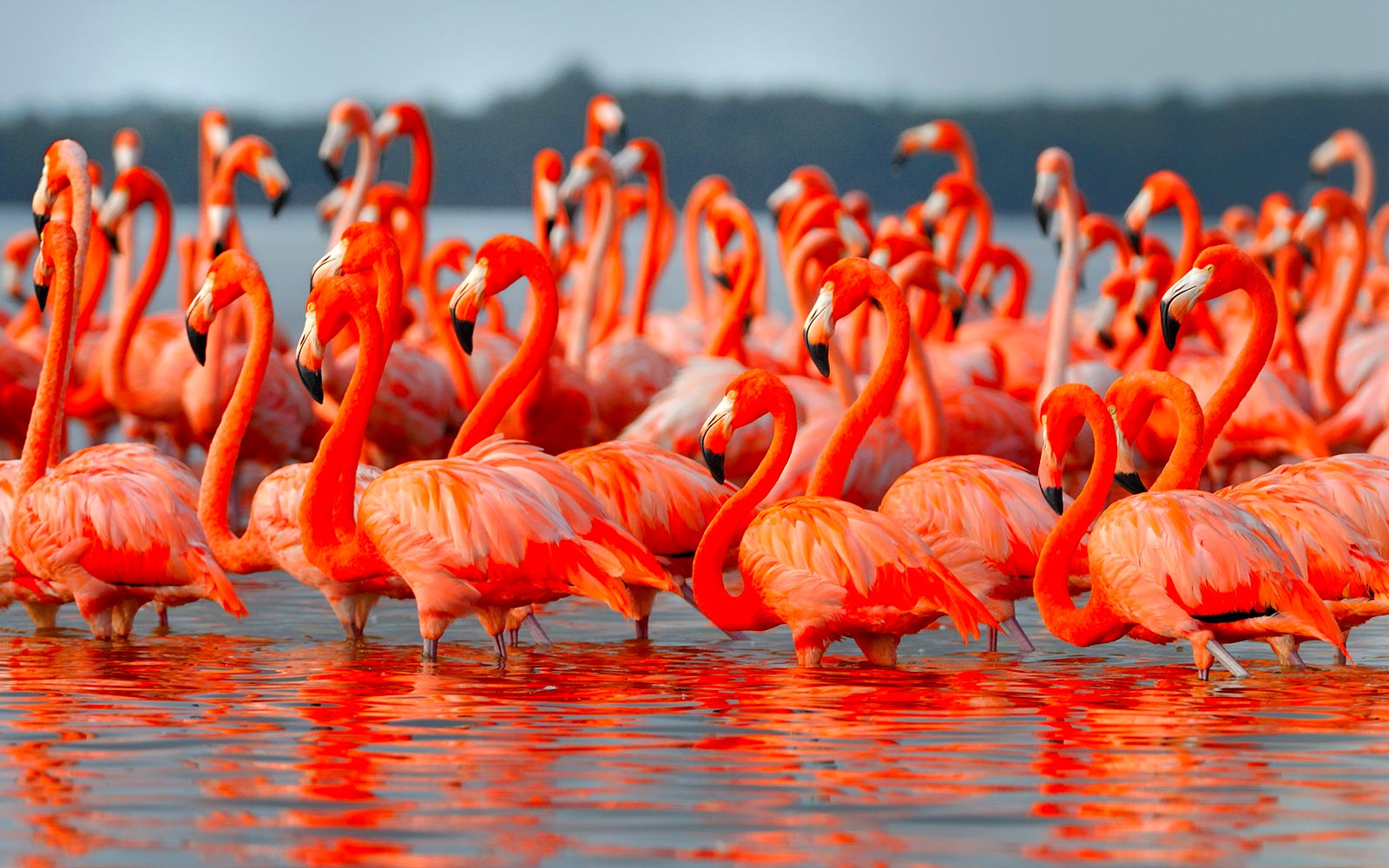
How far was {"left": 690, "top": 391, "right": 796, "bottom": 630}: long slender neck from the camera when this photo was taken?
686 cm

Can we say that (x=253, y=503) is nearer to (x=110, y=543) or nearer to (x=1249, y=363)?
(x=110, y=543)

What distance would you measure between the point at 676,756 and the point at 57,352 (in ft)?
11.8

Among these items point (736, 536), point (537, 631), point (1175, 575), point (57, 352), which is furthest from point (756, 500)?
point (57, 352)

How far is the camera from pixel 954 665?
273 inches

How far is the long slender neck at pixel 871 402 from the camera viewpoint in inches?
296

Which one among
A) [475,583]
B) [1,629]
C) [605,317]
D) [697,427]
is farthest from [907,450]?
[605,317]

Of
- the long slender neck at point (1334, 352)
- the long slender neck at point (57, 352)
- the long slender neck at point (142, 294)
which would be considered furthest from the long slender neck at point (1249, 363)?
the long slender neck at point (1334, 352)

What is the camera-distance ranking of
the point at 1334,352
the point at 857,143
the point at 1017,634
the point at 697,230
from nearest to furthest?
1. the point at 1017,634
2. the point at 1334,352
3. the point at 697,230
4. the point at 857,143

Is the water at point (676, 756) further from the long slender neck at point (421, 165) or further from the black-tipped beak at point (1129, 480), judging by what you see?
the long slender neck at point (421, 165)

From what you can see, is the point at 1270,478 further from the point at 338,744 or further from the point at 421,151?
the point at 421,151

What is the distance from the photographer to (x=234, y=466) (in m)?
7.71

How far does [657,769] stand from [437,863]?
1011mm

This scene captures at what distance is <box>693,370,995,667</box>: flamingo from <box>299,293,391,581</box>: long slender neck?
1.07 meters

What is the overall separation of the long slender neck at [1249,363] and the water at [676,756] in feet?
2.90
